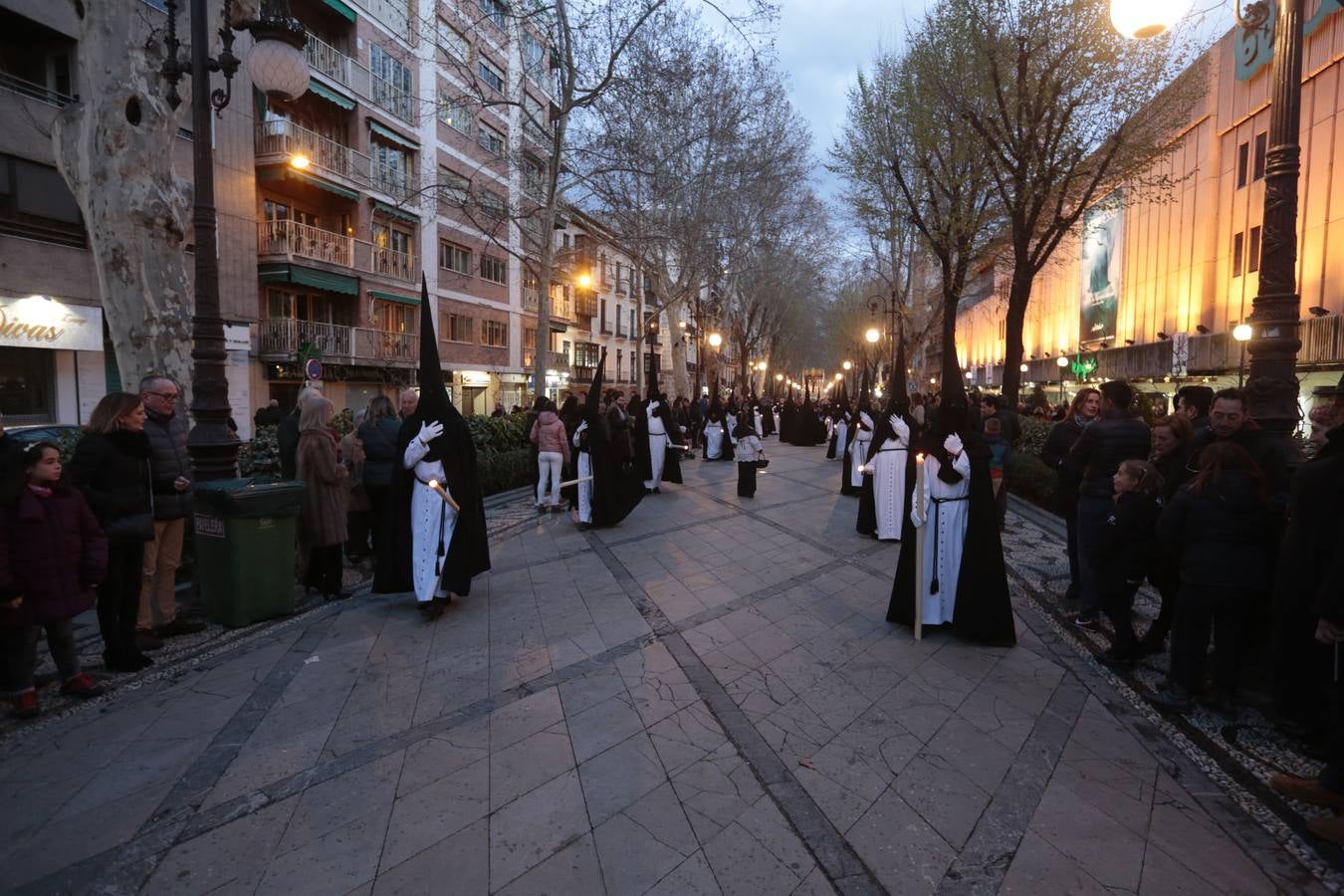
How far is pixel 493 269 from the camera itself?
3159 cm

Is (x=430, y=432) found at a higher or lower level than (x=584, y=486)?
higher

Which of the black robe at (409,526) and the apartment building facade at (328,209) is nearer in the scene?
the black robe at (409,526)

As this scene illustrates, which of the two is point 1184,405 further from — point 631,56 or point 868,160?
point 631,56

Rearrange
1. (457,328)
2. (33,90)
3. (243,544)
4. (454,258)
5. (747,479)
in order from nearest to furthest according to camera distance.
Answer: (243,544) < (747,479) < (33,90) < (454,258) < (457,328)

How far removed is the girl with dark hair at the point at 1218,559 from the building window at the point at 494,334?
29532mm

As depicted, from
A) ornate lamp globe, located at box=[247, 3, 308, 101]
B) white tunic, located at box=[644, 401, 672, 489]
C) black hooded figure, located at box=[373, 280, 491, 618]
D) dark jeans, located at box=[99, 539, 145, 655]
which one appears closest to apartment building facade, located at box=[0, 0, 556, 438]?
white tunic, located at box=[644, 401, 672, 489]

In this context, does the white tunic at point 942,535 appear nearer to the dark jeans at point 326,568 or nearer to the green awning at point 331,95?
the dark jeans at point 326,568

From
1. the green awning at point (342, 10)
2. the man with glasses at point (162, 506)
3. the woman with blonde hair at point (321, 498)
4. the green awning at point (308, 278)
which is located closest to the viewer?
the man with glasses at point (162, 506)

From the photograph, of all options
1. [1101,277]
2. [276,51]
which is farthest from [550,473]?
[1101,277]

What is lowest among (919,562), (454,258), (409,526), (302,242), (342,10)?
(919,562)

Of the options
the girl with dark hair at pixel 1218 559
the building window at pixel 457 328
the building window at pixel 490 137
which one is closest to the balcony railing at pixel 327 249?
the building window at pixel 457 328

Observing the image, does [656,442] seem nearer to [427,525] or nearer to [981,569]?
[427,525]

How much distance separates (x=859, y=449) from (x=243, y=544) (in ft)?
31.2

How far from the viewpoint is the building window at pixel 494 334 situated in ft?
102
